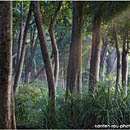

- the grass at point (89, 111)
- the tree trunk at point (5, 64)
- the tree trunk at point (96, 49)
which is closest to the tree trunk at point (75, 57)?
the tree trunk at point (96, 49)

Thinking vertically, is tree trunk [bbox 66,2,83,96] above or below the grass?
above

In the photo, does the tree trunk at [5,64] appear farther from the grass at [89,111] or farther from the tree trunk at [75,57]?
the tree trunk at [75,57]

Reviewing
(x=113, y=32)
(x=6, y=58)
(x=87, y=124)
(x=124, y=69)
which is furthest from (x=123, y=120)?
(x=113, y=32)

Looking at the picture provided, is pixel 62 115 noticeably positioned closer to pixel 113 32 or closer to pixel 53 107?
pixel 53 107

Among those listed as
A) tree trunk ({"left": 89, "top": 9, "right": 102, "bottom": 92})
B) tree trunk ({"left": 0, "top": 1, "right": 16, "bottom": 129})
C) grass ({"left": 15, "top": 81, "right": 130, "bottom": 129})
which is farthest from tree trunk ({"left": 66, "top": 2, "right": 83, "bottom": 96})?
tree trunk ({"left": 0, "top": 1, "right": 16, "bottom": 129})

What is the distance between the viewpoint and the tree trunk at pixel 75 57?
617 centimetres

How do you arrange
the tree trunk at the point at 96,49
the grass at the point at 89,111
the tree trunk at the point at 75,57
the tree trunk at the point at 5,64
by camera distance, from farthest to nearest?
the tree trunk at the point at 96,49 < the tree trunk at the point at 75,57 < the grass at the point at 89,111 < the tree trunk at the point at 5,64

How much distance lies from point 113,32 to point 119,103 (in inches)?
138

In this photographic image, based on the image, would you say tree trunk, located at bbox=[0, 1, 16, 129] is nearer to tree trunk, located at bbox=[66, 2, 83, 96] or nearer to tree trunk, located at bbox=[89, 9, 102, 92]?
tree trunk, located at bbox=[66, 2, 83, 96]

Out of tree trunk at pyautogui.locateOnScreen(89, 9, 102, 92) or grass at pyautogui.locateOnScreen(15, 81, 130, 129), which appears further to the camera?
tree trunk at pyautogui.locateOnScreen(89, 9, 102, 92)

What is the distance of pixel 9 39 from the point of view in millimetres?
3273

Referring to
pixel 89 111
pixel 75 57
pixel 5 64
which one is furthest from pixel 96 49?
pixel 5 64

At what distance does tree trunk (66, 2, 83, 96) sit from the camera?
6168 mm

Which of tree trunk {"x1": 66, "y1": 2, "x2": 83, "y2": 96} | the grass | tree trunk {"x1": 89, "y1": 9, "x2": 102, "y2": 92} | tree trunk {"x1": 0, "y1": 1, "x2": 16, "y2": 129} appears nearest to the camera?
tree trunk {"x1": 0, "y1": 1, "x2": 16, "y2": 129}
